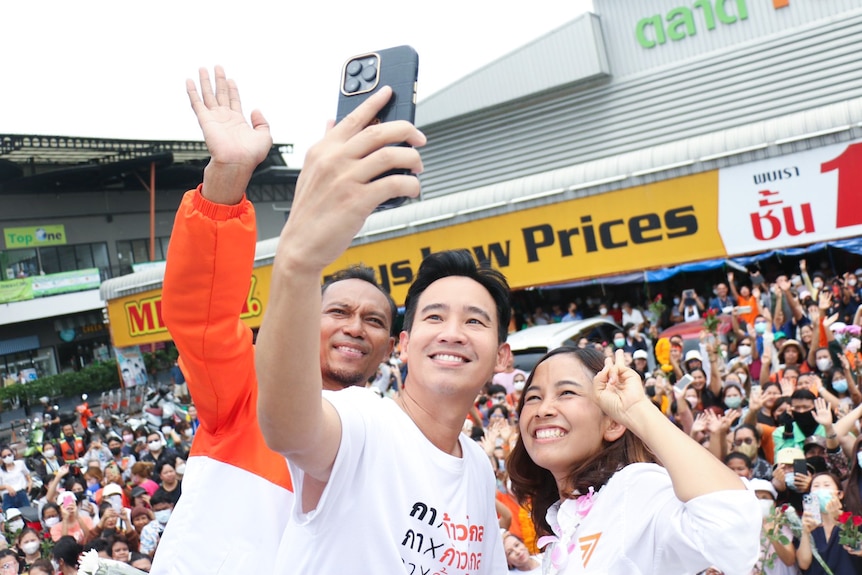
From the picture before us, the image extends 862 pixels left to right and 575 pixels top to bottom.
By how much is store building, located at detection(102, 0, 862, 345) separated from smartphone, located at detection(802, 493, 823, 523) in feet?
33.2

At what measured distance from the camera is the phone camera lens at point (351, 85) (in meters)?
1.71

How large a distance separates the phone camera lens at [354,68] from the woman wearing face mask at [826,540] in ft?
14.8

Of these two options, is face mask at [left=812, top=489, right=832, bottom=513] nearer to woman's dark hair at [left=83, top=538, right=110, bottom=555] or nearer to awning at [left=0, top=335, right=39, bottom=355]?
woman's dark hair at [left=83, top=538, right=110, bottom=555]

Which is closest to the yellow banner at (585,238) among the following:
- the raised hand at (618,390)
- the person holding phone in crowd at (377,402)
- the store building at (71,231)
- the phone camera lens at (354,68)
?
the person holding phone in crowd at (377,402)

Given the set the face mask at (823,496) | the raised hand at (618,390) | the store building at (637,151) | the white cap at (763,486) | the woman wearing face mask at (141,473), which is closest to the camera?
the raised hand at (618,390)

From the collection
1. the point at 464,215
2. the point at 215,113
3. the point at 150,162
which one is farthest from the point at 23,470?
the point at 150,162

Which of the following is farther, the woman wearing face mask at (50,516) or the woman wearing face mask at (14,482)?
the woman wearing face mask at (14,482)

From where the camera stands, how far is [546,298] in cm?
1908

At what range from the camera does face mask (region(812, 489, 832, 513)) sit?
5.15m

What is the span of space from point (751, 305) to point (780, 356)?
3.62 metres

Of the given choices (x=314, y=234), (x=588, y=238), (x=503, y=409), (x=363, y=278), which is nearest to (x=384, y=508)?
(x=314, y=234)

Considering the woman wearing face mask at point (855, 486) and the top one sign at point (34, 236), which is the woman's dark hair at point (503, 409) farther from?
the top one sign at point (34, 236)

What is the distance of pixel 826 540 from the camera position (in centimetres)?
500

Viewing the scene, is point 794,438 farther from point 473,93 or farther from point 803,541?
point 473,93
